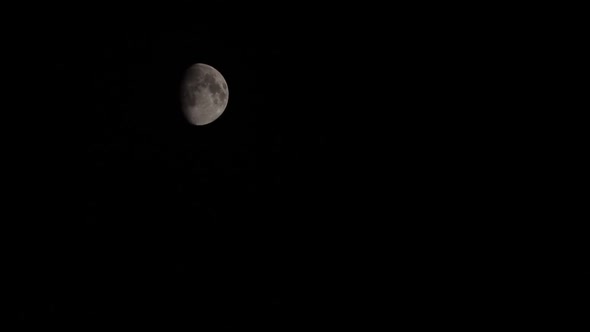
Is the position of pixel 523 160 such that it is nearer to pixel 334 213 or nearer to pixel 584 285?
pixel 584 285

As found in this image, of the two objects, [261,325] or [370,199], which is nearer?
[261,325]

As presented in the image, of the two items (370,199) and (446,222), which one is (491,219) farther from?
(370,199)

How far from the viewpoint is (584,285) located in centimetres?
354

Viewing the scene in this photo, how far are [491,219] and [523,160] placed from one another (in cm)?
70

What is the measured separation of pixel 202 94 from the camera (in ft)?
13.1

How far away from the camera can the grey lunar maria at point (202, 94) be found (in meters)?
3.97

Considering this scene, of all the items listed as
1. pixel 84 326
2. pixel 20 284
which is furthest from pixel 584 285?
pixel 20 284

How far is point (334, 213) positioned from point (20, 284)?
3.30 m

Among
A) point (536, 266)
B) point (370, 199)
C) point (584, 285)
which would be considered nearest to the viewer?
point (584, 285)

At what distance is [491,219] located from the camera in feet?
13.3

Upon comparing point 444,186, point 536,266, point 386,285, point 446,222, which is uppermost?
point 444,186

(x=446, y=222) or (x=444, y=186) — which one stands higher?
(x=444, y=186)

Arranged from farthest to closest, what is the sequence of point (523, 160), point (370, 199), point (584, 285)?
1. point (370, 199)
2. point (523, 160)
3. point (584, 285)

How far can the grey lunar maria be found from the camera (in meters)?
3.97
